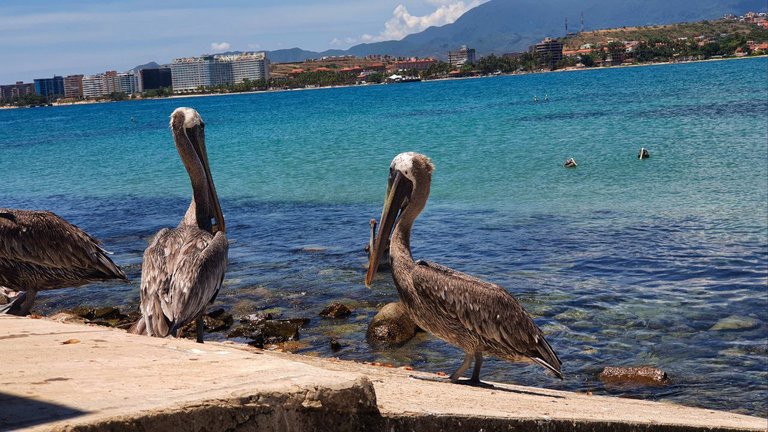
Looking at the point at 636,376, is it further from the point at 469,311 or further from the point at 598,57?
the point at 598,57

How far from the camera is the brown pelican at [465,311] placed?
6.24 meters

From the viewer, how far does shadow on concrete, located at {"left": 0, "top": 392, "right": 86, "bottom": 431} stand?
3135 millimetres

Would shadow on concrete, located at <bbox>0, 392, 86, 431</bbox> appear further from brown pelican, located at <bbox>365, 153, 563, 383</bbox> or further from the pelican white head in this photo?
the pelican white head

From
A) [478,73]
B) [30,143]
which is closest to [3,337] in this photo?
[30,143]

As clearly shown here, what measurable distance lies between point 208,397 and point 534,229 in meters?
15.5

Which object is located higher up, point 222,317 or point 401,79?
point 401,79

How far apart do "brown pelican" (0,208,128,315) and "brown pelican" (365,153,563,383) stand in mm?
3219

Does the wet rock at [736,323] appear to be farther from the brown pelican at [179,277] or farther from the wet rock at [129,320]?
the wet rock at [129,320]

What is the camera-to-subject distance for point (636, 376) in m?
9.30

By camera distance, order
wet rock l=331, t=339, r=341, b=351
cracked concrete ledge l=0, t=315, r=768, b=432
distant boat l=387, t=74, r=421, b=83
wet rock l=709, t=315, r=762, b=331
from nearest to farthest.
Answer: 1. cracked concrete ledge l=0, t=315, r=768, b=432
2. wet rock l=331, t=339, r=341, b=351
3. wet rock l=709, t=315, r=762, b=331
4. distant boat l=387, t=74, r=421, b=83

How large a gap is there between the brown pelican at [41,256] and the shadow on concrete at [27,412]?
487 centimetres

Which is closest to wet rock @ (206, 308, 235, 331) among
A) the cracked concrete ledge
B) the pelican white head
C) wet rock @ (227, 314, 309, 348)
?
wet rock @ (227, 314, 309, 348)

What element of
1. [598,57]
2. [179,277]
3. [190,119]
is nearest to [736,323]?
[190,119]

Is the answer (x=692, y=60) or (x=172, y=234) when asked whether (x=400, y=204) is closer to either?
(x=172, y=234)
